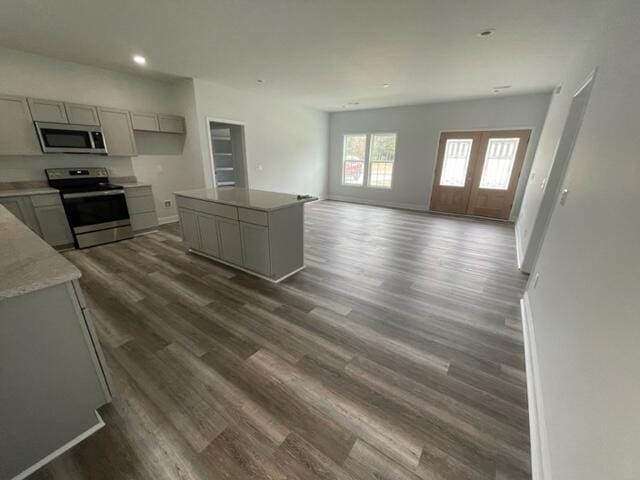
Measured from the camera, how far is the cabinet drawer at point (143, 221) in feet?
15.1

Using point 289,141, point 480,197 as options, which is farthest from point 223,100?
point 480,197

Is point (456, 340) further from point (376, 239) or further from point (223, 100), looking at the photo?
point (223, 100)

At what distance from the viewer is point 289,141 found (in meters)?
7.09

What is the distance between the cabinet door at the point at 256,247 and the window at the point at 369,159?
576 cm

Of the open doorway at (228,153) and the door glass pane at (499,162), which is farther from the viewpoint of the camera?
the door glass pane at (499,162)

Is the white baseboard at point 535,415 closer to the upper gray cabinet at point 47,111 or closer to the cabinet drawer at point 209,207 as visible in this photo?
the cabinet drawer at point 209,207

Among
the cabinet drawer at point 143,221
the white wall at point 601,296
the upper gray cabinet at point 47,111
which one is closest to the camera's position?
the white wall at point 601,296

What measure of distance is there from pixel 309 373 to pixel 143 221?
14.8 feet

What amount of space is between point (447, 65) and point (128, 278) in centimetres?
532

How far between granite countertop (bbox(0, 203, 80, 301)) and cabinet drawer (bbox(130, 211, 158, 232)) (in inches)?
130

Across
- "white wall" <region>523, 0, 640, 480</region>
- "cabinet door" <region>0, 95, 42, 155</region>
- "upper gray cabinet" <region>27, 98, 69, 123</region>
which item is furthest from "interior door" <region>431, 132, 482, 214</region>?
"cabinet door" <region>0, 95, 42, 155</region>

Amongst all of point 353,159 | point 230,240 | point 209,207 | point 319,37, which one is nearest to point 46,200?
point 209,207

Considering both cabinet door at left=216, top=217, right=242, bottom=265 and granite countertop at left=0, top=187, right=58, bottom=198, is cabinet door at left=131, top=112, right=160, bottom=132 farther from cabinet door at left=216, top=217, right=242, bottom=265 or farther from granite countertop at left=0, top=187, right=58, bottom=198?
cabinet door at left=216, top=217, right=242, bottom=265

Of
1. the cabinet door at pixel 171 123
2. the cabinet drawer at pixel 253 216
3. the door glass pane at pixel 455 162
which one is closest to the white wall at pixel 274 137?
the cabinet door at pixel 171 123
